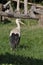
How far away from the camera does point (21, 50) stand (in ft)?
34.2

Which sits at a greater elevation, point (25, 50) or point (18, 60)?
point (18, 60)

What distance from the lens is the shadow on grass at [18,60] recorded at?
29.4ft

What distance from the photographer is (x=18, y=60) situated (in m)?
9.23

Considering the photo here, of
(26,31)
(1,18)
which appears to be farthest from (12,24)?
(26,31)

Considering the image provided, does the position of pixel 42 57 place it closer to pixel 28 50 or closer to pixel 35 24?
pixel 28 50

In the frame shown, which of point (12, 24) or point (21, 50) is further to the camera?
point (12, 24)

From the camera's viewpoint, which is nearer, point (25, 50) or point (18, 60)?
point (18, 60)

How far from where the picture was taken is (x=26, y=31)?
562 inches

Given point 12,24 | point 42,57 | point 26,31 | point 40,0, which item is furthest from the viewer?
point 40,0

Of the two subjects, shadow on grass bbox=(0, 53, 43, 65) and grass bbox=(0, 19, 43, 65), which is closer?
shadow on grass bbox=(0, 53, 43, 65)

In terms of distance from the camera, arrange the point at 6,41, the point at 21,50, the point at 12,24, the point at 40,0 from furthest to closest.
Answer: the point at 40,0 → the point at 12,24 → the point at 6,41 → the point at 21,50

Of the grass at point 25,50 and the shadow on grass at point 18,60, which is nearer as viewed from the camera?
the shadow on grass at point 18,60

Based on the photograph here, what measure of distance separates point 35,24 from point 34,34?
3.61 metres

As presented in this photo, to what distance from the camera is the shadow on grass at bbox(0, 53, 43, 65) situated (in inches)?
353
